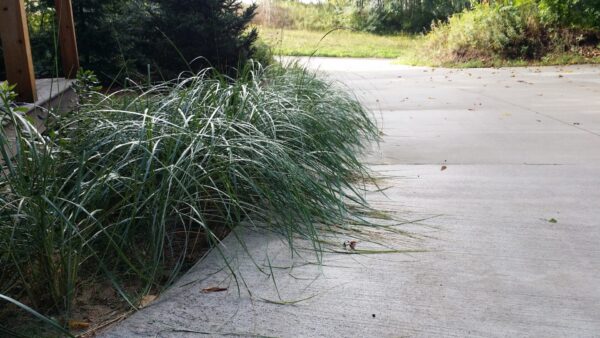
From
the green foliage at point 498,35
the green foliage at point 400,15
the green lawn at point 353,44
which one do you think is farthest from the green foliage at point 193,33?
the green foliage at point 400,15

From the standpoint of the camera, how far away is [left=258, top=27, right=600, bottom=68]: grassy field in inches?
603

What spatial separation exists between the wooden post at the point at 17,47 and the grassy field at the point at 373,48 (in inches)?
108

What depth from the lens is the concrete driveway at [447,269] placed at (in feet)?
7.74

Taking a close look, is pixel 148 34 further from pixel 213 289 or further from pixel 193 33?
pixel 213 289

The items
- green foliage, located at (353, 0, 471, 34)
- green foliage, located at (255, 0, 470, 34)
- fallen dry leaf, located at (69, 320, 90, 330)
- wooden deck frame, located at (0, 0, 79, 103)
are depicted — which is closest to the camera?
fallen dry leaf, located at (69, 320, 90, 330)

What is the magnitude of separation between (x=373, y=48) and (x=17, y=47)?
916 inches

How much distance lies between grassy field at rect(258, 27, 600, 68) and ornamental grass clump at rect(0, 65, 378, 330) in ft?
11.0

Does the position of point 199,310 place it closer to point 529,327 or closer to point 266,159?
point 266,159

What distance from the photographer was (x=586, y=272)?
2.87 meters

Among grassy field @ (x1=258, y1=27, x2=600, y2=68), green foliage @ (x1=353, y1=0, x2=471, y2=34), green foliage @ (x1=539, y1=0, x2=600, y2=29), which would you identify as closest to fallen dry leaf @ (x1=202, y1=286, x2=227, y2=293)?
grassy field @ (x1=258, y1=27, x2=600, y2=68)

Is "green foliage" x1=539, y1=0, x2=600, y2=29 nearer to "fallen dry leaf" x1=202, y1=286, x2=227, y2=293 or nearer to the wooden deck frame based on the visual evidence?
the wooden deck frame

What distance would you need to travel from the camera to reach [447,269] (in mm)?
2896

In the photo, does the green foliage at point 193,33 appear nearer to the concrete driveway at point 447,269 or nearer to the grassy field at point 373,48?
the grassy field at point 373,48

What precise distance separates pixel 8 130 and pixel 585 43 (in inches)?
637
